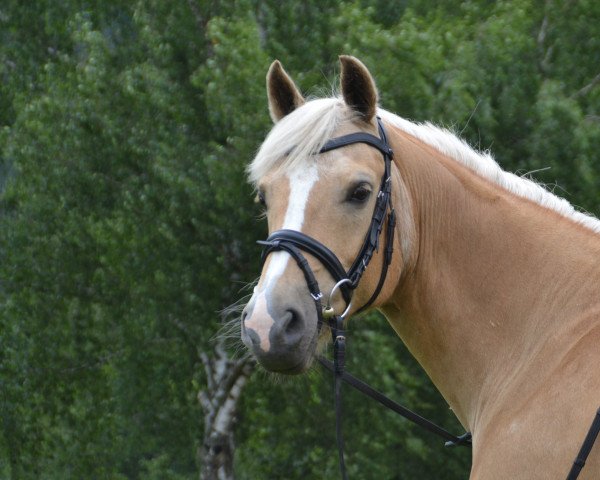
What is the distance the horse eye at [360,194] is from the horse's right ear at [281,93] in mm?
675

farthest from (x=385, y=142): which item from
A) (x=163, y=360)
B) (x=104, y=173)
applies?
(x=163, y=360)

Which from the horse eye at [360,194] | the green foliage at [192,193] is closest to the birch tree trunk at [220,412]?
the green foliage at [192,193]

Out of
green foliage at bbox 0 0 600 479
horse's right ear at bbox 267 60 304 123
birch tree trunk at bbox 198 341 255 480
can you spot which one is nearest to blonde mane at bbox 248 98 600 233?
horse's right ear at bbox 267 60 304 123

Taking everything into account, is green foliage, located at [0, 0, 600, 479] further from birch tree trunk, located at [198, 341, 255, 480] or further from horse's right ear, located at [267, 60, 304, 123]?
horse's right ear, located at [267, 60, 304, 123]

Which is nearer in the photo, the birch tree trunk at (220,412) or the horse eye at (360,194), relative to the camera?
the horse eye at (360,194)

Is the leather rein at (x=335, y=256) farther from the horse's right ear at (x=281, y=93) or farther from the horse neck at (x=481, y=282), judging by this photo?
the horse's right ear at (x=281, y=93)

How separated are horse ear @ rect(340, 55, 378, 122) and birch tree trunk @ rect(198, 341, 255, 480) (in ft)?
22.8

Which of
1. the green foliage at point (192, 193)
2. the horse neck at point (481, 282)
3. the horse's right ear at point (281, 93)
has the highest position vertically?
the horse's right ear at point (281, 93)

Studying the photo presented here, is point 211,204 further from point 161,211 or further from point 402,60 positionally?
point 402,60

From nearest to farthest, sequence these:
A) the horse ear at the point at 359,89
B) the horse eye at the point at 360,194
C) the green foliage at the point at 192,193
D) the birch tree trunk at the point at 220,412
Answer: the horse eye at the point at 360,194
the horse ear at the point at 359,89
the green foliage at the point at 192,193
the birch tree trunk at the point at 220,412

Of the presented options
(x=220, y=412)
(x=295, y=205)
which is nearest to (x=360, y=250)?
(x=295, y=205)

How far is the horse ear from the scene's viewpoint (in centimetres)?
378

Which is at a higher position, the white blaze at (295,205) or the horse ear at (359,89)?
the horse ear at (359,89)

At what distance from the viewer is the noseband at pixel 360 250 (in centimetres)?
346
